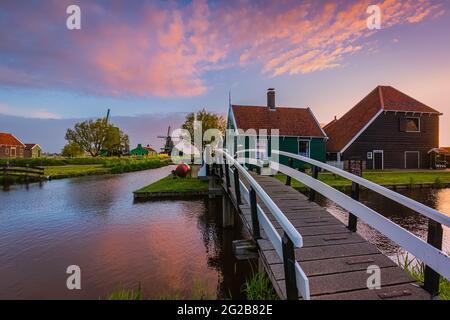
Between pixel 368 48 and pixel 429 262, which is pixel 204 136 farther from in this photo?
pixel 429 262

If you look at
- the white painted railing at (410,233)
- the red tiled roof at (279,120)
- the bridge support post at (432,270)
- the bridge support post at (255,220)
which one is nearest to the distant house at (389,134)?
the red tiled roof at (279,120)

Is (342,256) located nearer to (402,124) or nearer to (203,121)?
(402,124)

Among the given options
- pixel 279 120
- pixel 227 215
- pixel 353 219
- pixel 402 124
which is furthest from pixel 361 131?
pixel 353 219

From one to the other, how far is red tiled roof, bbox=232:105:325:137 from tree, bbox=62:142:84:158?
49697mm

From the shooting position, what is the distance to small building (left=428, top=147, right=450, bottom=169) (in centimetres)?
2727

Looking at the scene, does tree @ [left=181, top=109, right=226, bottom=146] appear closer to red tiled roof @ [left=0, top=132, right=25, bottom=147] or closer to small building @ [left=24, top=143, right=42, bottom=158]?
red tiled roof @ [left=0, top=132, right=25, bottom=147]

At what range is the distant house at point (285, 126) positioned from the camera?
24984 mm

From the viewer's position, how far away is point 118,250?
24.2ft

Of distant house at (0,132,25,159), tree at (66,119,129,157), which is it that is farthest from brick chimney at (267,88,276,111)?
distant house at (0,132,25,159)

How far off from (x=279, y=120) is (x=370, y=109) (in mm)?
9229

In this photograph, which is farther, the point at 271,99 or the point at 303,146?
the point at 271,99

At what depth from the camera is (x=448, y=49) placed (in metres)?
9.06
